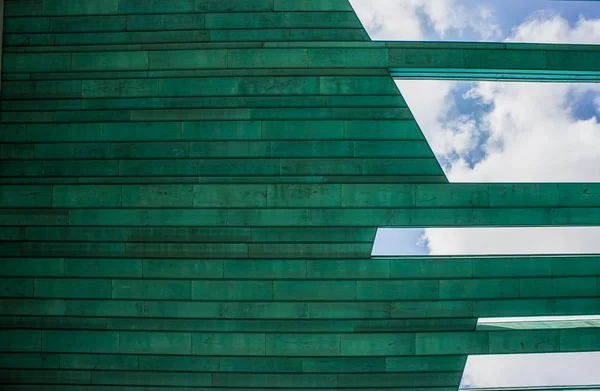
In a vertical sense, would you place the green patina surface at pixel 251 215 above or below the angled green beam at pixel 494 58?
below

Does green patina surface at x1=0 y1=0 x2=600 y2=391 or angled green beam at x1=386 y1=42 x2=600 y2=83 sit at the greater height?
angled green beam at x1=386 y1=42 x2=600 y2=83

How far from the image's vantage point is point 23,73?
39.8 ft

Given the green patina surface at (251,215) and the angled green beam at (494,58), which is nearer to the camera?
the green patina surface at (251,215)

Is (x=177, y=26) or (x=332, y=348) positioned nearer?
(x=332, y=348)

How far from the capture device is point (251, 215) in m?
11.6

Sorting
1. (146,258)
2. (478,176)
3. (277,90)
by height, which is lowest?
(146,258)

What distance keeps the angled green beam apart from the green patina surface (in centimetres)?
6

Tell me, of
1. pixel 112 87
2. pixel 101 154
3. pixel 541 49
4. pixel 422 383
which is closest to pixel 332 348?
pixel 422 383

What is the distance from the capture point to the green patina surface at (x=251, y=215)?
11.5m

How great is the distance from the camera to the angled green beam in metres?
12.0

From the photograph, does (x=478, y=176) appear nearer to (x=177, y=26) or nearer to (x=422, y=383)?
(x=422, y=383)

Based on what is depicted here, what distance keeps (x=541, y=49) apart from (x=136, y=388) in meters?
16.2

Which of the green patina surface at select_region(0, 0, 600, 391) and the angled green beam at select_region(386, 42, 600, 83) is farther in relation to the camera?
the angled green beam at select_region(386, 42, 600, 83)

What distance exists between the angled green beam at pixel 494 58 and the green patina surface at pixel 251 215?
0.06m
